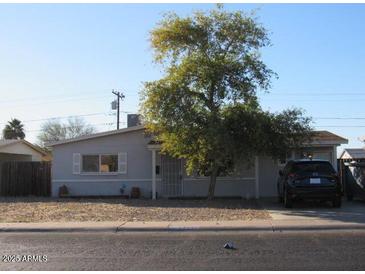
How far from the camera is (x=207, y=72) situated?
20219 millimetres

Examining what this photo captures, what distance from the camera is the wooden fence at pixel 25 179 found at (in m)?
27.6

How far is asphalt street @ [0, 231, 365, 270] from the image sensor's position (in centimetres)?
919

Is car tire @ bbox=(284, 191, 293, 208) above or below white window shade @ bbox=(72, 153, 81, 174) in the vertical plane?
below

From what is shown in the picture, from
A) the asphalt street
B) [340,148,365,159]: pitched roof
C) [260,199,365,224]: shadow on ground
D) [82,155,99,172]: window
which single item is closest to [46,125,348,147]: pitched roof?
[82,155,99,172]: window

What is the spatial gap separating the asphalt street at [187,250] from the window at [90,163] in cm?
1214

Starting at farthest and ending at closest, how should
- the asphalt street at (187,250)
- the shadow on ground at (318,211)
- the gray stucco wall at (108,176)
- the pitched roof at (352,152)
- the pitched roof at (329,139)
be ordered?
the pitched roof at (352,152) → the gray stucco wall at (108,176) → the pitched roof at (329,139) → the shadow on ground at (318,211) → the asphalt street at (187,250)

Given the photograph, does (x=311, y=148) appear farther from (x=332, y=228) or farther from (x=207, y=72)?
(x=332, y=228)

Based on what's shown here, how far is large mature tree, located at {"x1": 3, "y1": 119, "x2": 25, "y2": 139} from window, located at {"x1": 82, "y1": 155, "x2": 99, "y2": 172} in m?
48.3

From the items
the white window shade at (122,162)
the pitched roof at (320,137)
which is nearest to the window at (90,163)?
the pitched roof at (320,137)

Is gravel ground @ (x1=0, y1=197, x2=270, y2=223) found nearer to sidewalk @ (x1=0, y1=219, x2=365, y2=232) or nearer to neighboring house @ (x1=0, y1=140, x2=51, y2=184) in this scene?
sidewalk @ (x1=0, y1=219, x2=365, y2=232)

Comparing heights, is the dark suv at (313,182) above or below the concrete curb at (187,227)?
above

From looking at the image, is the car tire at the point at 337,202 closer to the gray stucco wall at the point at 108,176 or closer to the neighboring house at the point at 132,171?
the neighboring house at the point at 132,171

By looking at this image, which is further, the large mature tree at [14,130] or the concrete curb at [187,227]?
the large mature tree at [14,130]

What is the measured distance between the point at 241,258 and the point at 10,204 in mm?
14367
